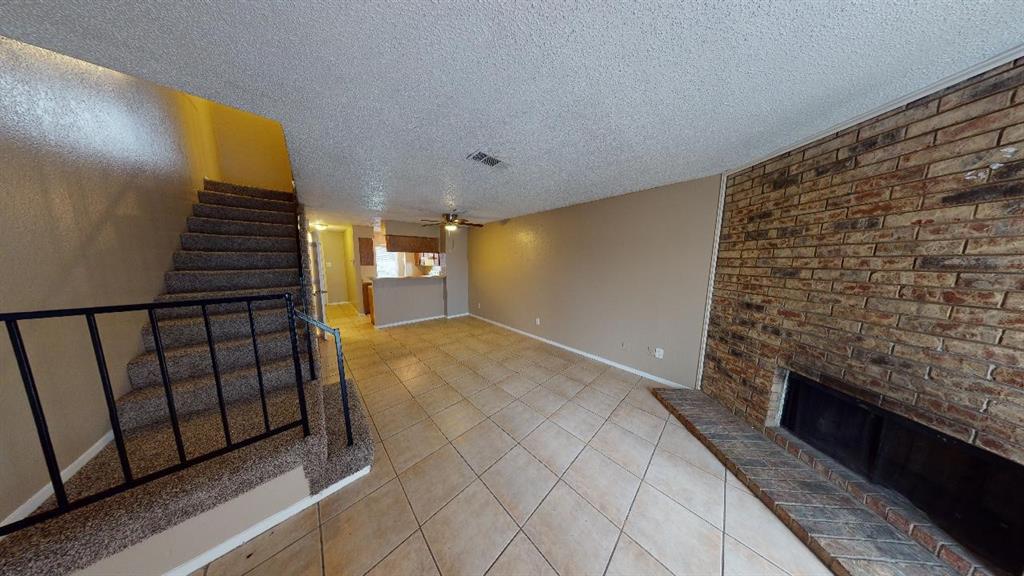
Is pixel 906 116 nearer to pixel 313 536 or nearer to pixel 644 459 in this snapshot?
pixel 644 459

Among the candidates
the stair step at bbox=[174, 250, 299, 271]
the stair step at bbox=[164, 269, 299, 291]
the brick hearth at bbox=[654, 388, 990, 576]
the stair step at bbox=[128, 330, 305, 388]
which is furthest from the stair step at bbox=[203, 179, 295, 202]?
the brick hearth at bbox=[654, 388, 990, 576]

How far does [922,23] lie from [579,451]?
2665 mm

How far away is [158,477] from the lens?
114 centimetres

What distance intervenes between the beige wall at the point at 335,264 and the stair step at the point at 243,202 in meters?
3.90

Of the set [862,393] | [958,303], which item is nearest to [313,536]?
[862,393]

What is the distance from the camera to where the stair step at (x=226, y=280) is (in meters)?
2.11

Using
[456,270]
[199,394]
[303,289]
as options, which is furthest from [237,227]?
[456,270]

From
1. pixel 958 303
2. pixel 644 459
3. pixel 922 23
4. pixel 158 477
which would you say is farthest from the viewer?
pixel 644 459

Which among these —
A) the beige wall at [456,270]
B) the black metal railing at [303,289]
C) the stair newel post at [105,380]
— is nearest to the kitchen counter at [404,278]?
the beige wall at [456,270]

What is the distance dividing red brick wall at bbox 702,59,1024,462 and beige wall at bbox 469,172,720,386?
635 mm

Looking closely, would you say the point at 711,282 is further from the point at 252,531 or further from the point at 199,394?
the point at 199,394

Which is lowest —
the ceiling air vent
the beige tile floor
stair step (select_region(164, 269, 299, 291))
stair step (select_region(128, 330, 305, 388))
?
the beige tile floor

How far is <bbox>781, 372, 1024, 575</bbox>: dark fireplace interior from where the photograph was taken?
1.15 meters

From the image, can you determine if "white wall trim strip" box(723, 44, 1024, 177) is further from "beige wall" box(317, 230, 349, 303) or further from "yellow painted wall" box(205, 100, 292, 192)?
"beige wall" box(317, 230, 349, 303)
